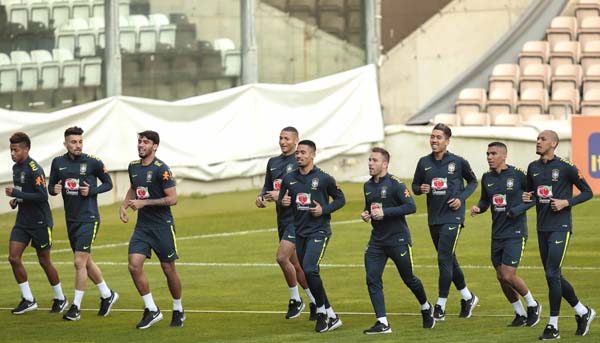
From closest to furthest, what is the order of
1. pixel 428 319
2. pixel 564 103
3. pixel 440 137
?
pixel 428 319
pixel 440 137
pixel 564 103

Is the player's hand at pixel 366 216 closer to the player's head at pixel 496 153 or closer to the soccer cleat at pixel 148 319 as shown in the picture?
the player's head at pixel 496 153

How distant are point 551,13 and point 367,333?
83.7 feet

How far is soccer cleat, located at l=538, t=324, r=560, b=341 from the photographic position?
13391 millimetres

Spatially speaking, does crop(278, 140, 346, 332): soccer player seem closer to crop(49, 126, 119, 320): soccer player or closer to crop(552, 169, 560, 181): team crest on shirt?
crop(552, 169, 560, 181): team crest on shirt

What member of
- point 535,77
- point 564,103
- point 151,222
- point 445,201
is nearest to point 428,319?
point 445,201

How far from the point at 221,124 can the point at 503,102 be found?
7794mm

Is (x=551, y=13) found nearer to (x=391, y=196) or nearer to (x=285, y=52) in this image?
(x=285, y=52)

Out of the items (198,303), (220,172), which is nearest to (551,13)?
(220,172)

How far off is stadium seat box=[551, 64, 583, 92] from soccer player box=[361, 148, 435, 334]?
22.3 metres

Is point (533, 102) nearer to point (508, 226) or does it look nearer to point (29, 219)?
point (29, 219)

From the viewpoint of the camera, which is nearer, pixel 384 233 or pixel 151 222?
pixel 384 233

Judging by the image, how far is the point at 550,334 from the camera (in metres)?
13.4

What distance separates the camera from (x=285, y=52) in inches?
1347

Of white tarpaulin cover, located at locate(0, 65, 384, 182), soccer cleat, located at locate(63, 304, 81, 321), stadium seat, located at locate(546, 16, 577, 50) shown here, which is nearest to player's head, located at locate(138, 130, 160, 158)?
soccer cleat, located at locate(63, 304, 81, 321)
